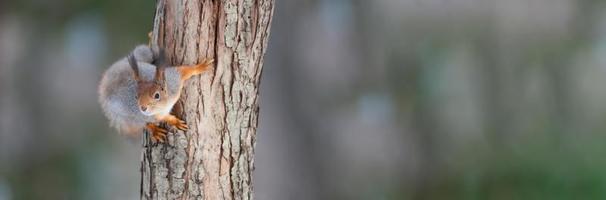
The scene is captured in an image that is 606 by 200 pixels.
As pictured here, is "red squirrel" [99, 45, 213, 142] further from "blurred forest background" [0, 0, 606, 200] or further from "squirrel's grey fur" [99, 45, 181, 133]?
"blurred forest background" [0, 0, 606, 200]

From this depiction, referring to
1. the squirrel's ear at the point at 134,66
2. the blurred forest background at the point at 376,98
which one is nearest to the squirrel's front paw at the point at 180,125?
the squirrel's ear at the point at 134,66

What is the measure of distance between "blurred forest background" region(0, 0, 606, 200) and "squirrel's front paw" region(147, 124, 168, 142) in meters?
0.97

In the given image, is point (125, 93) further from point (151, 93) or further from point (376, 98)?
point (376, 98)

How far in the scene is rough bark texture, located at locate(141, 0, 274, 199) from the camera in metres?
1.37

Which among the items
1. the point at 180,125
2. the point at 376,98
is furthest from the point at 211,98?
the point at 376,98

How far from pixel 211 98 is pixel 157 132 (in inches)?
4.7

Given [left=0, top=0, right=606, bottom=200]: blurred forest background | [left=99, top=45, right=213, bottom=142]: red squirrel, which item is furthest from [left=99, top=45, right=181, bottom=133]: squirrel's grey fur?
[left=0, top=0, right=606, bottom=200]: blurred forest background

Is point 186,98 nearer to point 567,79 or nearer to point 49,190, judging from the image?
point 49,190

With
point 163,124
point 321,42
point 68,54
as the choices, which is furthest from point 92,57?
point 163,124

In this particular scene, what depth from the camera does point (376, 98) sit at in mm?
2369

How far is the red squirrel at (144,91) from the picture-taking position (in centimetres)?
132

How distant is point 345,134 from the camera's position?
2.40m

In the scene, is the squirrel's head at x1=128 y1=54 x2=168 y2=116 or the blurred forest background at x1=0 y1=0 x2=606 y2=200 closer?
the squirrel's head at x1=128 y1=54 x2=168 y2=116

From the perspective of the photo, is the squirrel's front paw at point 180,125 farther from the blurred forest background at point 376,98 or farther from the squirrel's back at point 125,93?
the blurred forest background at point 376,98
